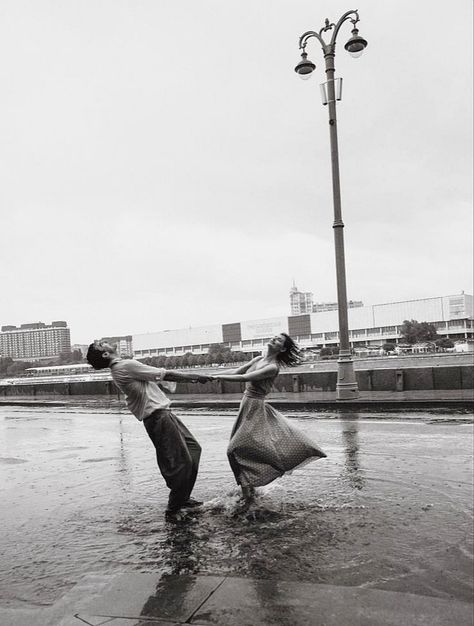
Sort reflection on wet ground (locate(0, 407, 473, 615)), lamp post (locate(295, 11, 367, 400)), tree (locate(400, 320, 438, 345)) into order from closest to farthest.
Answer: reflection on wet ground (locate(0, 407, 473, 615)) < lamp post (locate(295, 11, 367, 400)) < tree (locate(400, 320, 438, 345))

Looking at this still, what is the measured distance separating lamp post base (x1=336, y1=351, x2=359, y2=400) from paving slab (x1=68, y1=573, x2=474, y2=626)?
12.9 m

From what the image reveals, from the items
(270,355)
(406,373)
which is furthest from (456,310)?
(270,355)

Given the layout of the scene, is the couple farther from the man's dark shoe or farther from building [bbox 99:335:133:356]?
building [bbox 99:335:133:356]

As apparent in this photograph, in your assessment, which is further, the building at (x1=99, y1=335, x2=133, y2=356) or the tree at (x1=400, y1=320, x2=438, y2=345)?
the tree at (x1=400, y1=320, x2=438, y2=345)

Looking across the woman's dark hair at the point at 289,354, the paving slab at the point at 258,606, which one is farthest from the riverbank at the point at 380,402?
the paving slab at the point at 258,606

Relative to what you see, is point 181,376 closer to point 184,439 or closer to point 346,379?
point 184,439

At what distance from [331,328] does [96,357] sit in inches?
7044

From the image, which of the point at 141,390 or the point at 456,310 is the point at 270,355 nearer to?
the point at 141,390

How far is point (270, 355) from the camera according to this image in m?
6.20

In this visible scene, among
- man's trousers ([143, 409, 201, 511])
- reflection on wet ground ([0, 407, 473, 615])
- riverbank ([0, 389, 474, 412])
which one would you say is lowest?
riverbank ([0, 389, 474, 412])

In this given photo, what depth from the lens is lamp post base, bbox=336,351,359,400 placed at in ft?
54.3

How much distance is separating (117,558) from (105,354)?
6.45 feet

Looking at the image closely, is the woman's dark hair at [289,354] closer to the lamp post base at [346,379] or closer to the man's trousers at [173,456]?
the man's trousers at [173,456]

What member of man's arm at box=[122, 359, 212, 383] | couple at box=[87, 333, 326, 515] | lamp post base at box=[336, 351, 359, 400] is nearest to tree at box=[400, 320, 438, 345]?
lamp post base at box=[336, 351, 359, 400]
